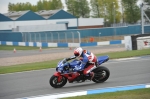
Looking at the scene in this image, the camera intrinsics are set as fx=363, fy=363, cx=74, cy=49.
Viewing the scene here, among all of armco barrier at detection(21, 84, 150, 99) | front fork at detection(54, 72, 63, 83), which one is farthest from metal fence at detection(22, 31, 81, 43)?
armco barrier at detection(21, 84, 150, 99)

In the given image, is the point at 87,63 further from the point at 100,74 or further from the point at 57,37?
the point at 57,37

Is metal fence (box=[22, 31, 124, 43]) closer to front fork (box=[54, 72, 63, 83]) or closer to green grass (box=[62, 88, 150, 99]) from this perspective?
front fork (box=[54, 72, 63, 83])

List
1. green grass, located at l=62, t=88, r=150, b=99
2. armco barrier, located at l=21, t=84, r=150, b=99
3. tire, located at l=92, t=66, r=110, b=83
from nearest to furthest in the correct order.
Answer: green grass, located at l=62, t=88, r=150, b=99 < armco barrier, located at l=21, t=84, r=150, b=99 < tire, located at l=92, t=66, r=110, b=83

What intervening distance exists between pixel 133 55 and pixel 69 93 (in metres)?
13.2

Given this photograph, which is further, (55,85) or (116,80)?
(116,80)

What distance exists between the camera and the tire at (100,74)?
12.4 meters

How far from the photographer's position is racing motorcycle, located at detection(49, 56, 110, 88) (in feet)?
39.2

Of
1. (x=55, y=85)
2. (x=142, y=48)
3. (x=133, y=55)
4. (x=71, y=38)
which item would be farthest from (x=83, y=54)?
(x=71, y=38)

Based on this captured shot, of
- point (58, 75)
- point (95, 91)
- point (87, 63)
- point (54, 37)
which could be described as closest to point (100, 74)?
point (87, 63)

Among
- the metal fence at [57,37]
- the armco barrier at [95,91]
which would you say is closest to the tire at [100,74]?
the armco barrier at [95,91]

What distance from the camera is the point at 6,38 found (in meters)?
46.4

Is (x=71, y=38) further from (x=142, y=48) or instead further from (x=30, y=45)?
(x=142, y=48)

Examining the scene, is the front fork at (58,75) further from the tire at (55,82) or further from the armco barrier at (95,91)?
the armco barrier at (95,91)

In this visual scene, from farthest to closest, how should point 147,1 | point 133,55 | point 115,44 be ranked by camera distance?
1. point 115,44
2. point 147,1
3. point 133,55
